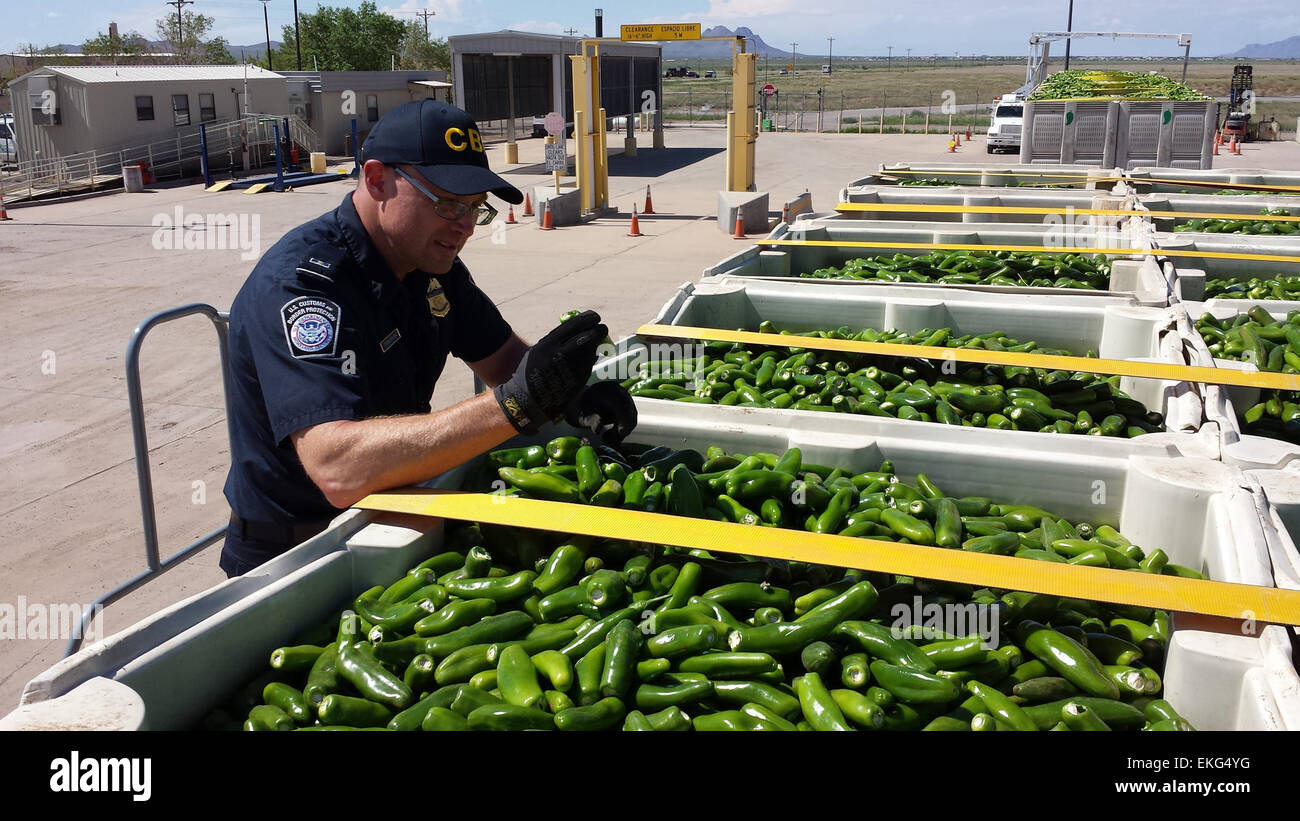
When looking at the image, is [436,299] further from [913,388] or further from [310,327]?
[913,388]

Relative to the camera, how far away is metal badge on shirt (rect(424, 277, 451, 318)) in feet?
13.1

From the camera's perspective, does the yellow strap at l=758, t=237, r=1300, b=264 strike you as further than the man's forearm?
Yes

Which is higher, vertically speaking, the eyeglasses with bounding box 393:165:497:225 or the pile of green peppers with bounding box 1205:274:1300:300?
the eyeglasses with bounding box 393:165:497:225

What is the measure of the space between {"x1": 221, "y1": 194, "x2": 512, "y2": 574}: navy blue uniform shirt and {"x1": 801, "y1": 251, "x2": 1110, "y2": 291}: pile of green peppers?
4905mm

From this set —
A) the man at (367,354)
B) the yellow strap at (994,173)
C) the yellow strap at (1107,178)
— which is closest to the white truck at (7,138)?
the yellow strap at (994,173)

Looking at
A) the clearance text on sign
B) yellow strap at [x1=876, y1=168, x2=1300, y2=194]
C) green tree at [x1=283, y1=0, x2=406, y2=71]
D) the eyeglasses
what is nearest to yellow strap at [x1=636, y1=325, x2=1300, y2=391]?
the eyeglasses

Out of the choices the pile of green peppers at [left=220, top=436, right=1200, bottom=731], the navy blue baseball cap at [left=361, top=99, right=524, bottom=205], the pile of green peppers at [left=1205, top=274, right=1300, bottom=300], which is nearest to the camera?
the pile of green peppers at [left=220, top=436, right=1200, bottom=731]

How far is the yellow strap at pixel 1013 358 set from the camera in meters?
5.07

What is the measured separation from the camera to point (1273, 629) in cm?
287

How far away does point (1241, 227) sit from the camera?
9.83 meters

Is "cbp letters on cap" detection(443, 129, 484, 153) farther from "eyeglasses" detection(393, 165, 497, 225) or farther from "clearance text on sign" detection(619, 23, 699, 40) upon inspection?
"clearance text on sign" detection(619, 23, 699, 40)

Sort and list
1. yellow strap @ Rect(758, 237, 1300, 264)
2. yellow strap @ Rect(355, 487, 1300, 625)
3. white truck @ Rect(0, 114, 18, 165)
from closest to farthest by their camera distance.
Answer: yellow strap @ Rect(355, 487, 1300, 625) → yellow strap @ Rect(758, 237, 1300, 264) → white truck @ Rect(0, 114, 18, 165)

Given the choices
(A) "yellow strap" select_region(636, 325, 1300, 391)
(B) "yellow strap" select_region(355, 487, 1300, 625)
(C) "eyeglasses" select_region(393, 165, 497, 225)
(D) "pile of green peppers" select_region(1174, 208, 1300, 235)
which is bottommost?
(B) "yellow strap" select_region(355, 487, 1300, 625)

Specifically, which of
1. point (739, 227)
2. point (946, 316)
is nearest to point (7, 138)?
point (739, 227)
